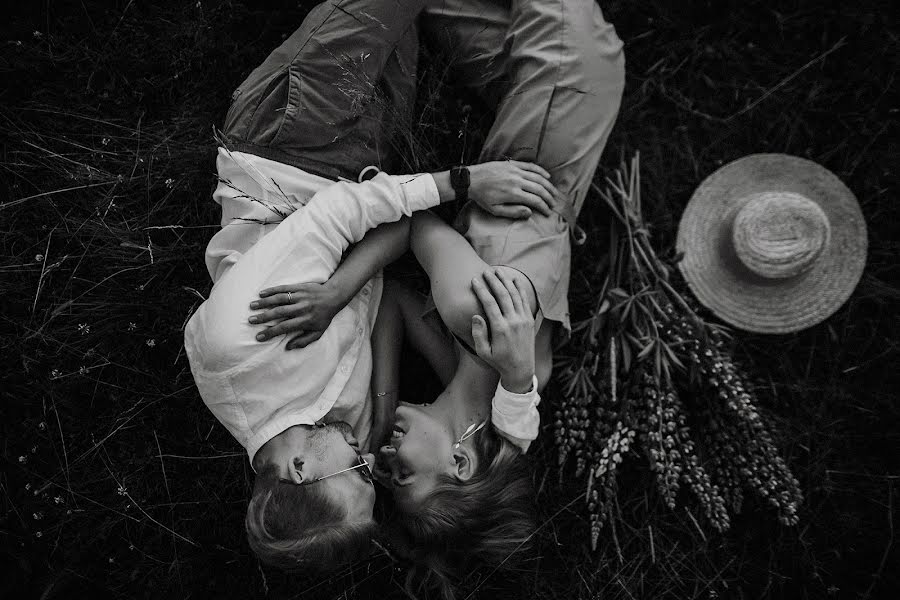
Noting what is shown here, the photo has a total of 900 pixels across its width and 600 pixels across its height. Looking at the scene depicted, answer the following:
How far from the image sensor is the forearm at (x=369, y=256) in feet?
6.61

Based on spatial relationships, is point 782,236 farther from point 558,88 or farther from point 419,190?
point 419,190

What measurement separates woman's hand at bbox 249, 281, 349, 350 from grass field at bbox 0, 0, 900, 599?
0.84 m

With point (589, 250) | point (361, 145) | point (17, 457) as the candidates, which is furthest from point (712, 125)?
point (17, 457)

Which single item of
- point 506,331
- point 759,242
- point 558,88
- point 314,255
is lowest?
point 759,242

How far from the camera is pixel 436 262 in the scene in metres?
2.04

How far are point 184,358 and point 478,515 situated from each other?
1409 mm

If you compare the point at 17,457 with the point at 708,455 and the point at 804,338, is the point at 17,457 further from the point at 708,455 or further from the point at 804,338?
the point at 804,338

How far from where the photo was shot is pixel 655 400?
241cm

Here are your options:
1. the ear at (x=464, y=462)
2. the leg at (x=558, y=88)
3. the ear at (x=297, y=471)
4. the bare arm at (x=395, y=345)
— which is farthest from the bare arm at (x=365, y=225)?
the ear at (x=464, y=462)

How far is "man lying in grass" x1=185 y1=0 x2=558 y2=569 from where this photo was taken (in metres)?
1.82

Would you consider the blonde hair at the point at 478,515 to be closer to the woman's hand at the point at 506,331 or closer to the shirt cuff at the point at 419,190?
the woman's hand at the point at 506,331

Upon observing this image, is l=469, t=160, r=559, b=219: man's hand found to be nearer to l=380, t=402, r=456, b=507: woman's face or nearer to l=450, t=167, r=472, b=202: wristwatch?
l=450, t=167, r=472, b=202: wristwatch

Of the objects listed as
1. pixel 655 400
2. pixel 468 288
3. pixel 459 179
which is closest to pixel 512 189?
pixel 459 179

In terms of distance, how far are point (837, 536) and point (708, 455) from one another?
0.70m
